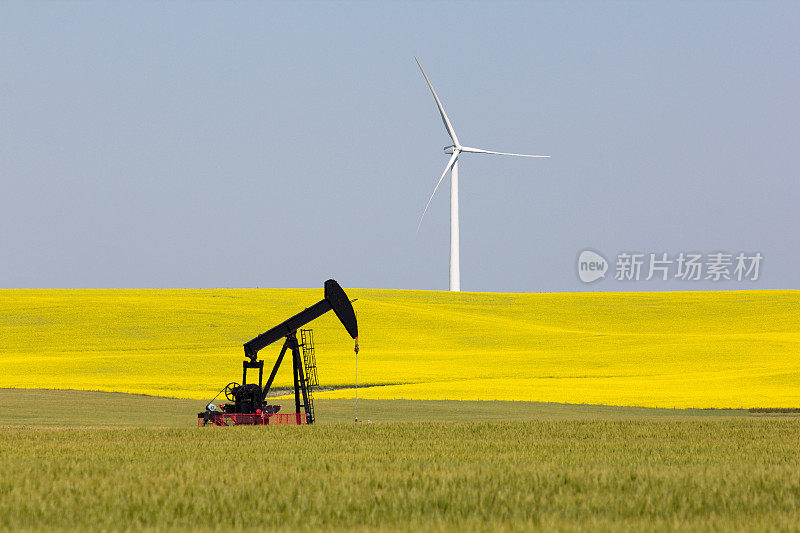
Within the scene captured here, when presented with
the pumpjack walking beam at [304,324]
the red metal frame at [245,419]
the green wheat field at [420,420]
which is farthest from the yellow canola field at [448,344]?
the red metal frame at [245,419]

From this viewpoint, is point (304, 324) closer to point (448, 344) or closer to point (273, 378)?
point (273, 378)

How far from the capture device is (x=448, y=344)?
83688 millimetres

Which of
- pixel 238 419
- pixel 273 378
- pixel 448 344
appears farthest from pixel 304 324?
pixel 448 344

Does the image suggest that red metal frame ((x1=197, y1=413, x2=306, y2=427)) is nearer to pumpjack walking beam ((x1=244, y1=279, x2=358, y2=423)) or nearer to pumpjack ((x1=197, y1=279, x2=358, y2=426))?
pumpjack ((x1=197, y1=279, x2=358, y2=426))

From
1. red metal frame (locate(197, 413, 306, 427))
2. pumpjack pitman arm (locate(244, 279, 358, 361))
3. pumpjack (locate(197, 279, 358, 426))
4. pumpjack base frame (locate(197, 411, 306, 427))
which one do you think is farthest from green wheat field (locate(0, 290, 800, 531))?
pumpjack pitman arm (locate(244, 279, 358, 361))

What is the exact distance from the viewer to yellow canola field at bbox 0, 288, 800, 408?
56750mm

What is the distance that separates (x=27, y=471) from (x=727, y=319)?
88.4 m

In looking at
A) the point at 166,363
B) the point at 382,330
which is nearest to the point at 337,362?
the point at 166,363

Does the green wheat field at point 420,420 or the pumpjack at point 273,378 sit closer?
the green wheat field at point 420,420

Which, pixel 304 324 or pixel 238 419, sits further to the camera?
pixel 304 324

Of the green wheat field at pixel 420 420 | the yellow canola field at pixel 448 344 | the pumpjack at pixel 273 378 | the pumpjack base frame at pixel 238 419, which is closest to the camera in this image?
the green wheat field at pixel 420 420

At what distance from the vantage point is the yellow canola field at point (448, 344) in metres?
56.8

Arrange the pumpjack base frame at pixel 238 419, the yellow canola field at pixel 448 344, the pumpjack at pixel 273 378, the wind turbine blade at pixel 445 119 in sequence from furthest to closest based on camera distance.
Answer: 1. the wind turbine blade at pixel 445 119
2. the yellow canola field at pixel 448 344
3. the pumpjack at pixel 273 378
4. the pumpjack base frame at pixel 238 419

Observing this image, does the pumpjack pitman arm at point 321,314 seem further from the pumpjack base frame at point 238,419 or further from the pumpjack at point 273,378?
the pumpjack base frame at point 238,419
